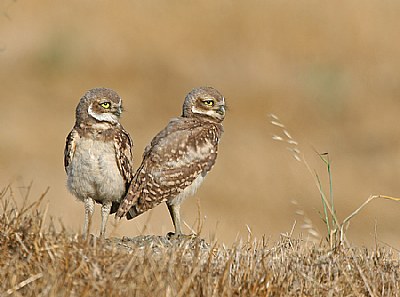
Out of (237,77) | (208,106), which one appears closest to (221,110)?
(208,106)

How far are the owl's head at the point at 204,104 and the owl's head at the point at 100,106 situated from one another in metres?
0.52

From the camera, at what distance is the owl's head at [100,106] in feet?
22.9

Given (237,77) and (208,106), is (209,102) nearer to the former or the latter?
(208,106)

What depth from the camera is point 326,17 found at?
77.9ft

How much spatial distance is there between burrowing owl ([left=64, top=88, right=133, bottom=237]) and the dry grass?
1394 mm

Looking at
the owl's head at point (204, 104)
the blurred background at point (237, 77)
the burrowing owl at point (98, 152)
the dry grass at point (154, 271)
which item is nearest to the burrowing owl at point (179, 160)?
the owl's head at point (204, 104)

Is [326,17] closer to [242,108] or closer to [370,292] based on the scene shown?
[242,108]

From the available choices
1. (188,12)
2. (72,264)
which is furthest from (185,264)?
(188,12)

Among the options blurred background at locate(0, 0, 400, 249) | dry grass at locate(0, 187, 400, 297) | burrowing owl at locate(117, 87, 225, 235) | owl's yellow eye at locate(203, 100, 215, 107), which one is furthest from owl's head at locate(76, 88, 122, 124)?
blurred background at locate(0, 0, 400, 249)

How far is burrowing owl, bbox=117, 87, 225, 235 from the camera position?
6.91 meters

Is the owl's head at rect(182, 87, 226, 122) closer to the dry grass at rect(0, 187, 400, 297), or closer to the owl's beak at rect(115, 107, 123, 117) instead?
the owl's beak at rect(115, 107, 123, 117)

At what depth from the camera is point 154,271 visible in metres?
4.71

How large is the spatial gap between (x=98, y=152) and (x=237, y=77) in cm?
1534

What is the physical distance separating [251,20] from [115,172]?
16966 millimetres
